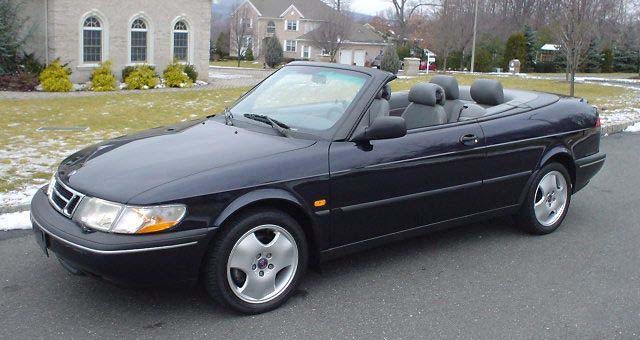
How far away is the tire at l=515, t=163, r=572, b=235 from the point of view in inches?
223

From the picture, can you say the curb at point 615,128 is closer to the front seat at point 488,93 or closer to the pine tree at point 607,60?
the front seat at point 488,93

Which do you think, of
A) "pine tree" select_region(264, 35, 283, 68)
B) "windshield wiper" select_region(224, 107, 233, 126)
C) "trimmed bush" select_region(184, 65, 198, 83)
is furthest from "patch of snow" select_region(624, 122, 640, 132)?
"pine tree" select_region(264, 35, 283, 68)

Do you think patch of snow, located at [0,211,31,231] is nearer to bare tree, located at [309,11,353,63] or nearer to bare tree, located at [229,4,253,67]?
bare tree, located at [309,11,353,63]

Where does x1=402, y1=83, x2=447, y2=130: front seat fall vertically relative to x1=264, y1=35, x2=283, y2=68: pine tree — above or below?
below

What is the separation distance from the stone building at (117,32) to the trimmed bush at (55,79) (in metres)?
0.85

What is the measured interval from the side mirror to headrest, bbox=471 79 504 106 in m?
1.86

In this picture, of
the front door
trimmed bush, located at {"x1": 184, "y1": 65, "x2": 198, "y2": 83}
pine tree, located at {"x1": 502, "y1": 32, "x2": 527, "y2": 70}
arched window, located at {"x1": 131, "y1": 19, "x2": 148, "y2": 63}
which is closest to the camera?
the front door

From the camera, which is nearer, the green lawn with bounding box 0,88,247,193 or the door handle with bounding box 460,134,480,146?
the door handle with bounding box 460,134,480,146

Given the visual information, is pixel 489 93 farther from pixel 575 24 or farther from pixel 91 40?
pixel 91 40

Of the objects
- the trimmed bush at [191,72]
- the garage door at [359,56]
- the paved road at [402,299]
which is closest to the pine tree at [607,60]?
the garage door at [359,56]

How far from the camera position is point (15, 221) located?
5.74m

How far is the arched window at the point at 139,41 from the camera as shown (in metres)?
23.6

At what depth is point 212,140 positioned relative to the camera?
4418mm

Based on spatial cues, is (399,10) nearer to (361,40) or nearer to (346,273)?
(361,40)
